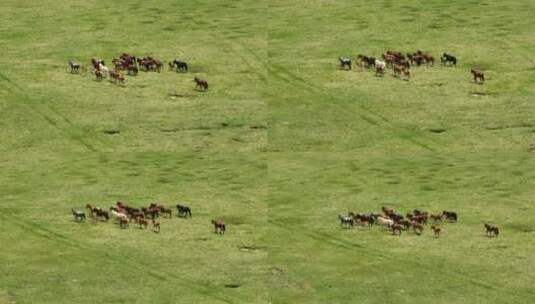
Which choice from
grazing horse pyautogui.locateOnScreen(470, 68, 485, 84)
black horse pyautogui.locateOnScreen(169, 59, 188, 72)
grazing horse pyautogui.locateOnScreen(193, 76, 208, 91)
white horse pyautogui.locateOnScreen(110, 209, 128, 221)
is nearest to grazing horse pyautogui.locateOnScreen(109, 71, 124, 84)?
black horse pyautogui.locateOnScreen(169, 59, 188, 72)

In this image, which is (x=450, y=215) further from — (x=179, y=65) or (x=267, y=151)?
(x=179, y=65)

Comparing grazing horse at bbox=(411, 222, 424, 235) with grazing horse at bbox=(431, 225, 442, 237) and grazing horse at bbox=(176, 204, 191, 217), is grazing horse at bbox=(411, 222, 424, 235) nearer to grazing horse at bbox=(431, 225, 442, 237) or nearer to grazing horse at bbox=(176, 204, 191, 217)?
grazing horse at bbox=(431, 225, 442, 237)

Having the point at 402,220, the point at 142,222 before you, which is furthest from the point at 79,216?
the point at 402,220

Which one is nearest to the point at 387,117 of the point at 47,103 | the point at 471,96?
the point at 471,96

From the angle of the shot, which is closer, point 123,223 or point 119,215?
point 119,215

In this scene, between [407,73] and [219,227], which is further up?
[407,73]

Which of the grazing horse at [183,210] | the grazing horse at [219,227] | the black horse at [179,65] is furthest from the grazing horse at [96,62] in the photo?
the grazing horse at [219,227]

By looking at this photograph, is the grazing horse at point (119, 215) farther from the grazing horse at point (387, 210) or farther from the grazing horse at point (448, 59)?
the grazing horse at point (448, 59)

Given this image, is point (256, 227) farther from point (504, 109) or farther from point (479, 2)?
point (479, 2)
